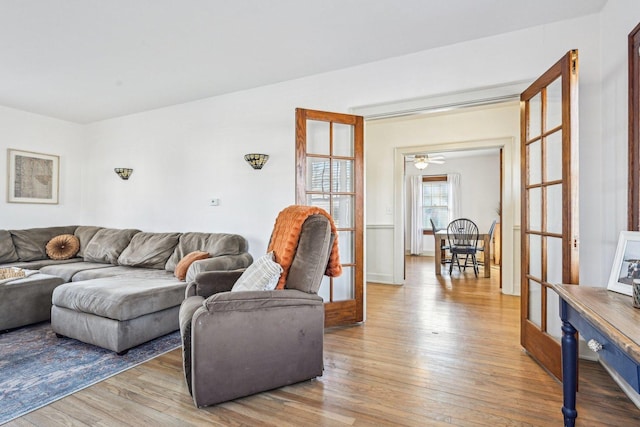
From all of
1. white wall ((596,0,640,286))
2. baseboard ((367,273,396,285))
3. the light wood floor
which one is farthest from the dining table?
white wall ((596,0,640,286))

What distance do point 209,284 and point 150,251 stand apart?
5.80ft

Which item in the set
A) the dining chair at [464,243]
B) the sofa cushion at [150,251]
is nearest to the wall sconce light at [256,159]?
the sofa cushion at [150,251]

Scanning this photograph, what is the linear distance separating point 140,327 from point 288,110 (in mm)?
2463

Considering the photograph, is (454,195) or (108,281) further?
(454,195)

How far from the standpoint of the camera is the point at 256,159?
143 inches

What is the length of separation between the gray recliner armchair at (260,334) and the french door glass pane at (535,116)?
1.64m

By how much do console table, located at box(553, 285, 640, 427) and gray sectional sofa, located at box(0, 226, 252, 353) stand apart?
102 inches

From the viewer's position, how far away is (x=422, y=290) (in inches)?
182

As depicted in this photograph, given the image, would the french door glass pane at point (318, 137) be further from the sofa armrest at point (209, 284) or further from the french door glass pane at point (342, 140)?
the sofa armrest at point (209, 284)

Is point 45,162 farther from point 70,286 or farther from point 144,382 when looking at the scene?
point 144,382

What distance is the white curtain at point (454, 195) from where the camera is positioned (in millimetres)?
8180

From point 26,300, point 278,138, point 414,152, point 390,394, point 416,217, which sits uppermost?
point 414,152

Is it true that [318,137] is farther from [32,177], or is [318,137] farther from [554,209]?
[32,177]

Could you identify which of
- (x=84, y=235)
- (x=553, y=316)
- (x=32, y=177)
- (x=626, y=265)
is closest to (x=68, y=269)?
(x=84, y=235)
